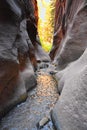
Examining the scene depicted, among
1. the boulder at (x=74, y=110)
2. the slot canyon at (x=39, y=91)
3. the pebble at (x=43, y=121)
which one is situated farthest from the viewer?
the pebble at (x=43, y=121)

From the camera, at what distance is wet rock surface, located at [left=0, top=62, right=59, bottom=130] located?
361 cm

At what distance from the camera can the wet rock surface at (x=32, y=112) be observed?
3.61 metres

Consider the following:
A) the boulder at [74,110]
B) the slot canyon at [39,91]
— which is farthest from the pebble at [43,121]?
the boulder at [74,110]

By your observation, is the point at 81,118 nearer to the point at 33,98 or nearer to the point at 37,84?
the point at 33,98

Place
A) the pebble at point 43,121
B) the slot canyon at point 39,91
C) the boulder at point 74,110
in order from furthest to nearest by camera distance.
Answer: the pebble at point 43,121 < the slot canyon at point 39,91 < the boulder at point 74,110

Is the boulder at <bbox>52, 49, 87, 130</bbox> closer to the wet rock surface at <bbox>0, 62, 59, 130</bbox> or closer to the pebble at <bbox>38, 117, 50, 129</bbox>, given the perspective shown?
the pebble at <bbox>38, 117, 50, 129</bbox>

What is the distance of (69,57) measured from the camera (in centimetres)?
727

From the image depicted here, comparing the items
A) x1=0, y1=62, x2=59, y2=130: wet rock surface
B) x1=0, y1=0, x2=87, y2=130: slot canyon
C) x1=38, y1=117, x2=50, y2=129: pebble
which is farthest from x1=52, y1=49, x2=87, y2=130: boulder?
x1=0, y1=62, x2=59, y2=130: wet rock surface

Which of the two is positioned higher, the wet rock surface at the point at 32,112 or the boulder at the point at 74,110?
the boulder at the point at 74,110

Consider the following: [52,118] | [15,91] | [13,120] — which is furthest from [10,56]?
[52,118]

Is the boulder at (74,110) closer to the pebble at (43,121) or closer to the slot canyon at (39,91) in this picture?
the slot canyon at (39,91)

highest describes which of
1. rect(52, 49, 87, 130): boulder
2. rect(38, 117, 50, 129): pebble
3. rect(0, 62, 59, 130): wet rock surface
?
rect(52, 49, 87, 130): boulder

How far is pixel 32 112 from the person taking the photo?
4281mm

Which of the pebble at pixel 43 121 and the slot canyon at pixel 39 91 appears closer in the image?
the slot canyon at pixel 39 91
